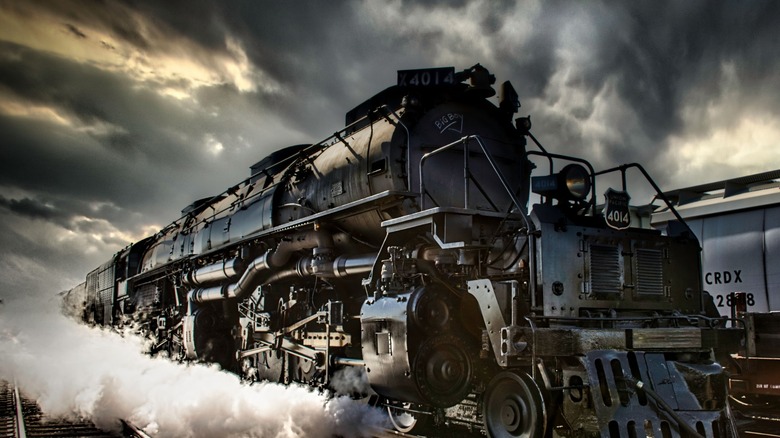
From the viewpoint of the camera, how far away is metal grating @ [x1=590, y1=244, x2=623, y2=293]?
523 centimetres

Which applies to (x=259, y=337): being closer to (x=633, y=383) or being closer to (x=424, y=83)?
(x=424, y=83)

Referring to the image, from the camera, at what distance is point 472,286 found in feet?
17.5

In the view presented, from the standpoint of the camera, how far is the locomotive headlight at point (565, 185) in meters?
5.27

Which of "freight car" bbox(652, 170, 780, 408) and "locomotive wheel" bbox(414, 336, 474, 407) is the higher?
"freight car" bbox(652, 170, 780, 408)

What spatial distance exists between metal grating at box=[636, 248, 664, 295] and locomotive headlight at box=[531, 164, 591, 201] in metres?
0.84

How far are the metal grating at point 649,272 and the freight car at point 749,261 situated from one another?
3368 millimetres

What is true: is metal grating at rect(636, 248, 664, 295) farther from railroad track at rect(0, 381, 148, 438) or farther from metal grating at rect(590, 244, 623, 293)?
railroad track at rect(0, 381, 148, 438)

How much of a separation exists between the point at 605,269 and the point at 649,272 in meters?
0.57

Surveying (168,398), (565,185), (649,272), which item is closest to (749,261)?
(649,272)

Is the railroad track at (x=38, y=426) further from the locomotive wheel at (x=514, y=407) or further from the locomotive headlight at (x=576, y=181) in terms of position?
the locomotive headlight at (x=576, y=181)

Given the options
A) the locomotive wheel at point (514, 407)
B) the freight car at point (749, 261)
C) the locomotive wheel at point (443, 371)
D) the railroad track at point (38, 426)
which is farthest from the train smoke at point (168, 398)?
the freight car at point (749, 261)

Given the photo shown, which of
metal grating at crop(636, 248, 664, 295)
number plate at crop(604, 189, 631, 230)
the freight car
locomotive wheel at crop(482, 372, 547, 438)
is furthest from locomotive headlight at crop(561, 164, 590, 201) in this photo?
the freight car

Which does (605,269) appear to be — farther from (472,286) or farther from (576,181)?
(472,286)

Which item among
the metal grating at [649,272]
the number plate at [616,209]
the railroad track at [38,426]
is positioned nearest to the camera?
the number plate at [616,209]
